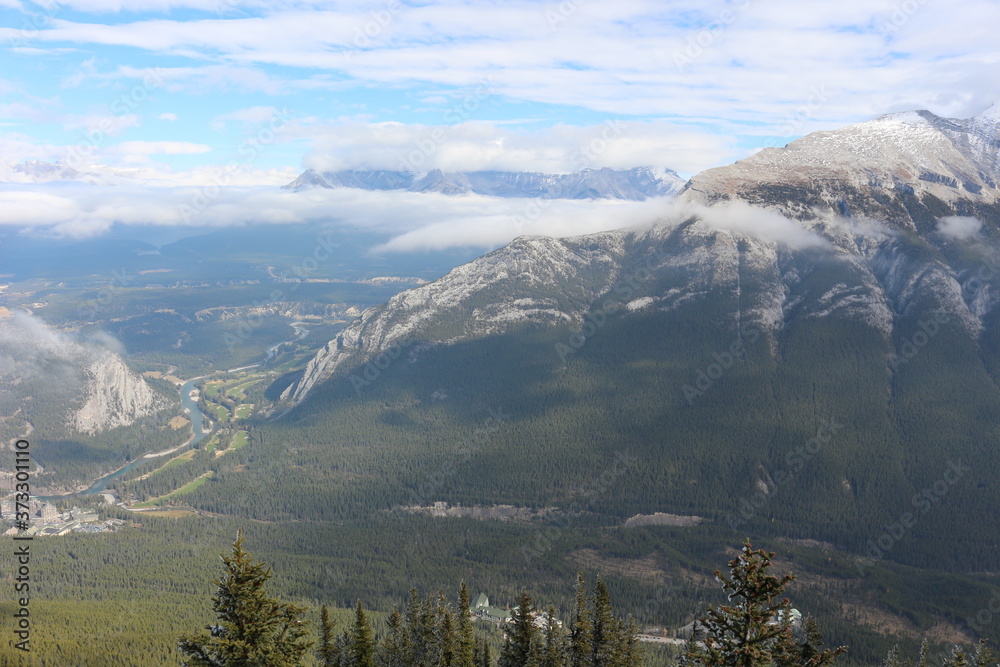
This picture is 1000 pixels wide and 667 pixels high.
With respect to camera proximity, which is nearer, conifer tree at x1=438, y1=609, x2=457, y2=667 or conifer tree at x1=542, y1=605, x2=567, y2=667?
conifer tree at x1=542, y1=605, x2=567, y2=667

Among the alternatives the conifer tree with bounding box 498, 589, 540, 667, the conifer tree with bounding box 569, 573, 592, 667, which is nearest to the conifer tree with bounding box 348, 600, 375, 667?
the conifer tree with bounding box 498, 589, 540, 667

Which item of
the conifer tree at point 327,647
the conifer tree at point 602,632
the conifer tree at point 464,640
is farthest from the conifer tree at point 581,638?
the conifer tree at point 327,647

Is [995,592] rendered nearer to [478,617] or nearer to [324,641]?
[478,617]

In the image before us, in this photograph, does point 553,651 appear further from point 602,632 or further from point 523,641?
point 602,632

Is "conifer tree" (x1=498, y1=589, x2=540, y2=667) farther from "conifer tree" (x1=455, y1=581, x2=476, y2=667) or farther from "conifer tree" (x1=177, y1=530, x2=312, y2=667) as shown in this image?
"conifer tree" (x1=177, y1=530, x2=312, y2=667)

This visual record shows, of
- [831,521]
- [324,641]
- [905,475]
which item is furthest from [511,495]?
[324,641]

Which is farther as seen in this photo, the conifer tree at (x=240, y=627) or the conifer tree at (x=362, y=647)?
the conifer tree at (x=362, y=647)

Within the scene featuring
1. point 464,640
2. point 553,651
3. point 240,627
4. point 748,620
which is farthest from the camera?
point 464,640

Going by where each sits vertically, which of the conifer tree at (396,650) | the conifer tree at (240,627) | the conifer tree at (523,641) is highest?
the conifer tree at (240,627)

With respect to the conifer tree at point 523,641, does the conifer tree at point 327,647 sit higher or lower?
lower

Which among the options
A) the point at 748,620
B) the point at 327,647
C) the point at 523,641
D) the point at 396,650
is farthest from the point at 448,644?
the point at 748,620

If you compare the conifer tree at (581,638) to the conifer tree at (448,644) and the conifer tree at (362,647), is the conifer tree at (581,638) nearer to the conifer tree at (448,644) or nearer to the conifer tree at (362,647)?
the conifer tree at (448,644)

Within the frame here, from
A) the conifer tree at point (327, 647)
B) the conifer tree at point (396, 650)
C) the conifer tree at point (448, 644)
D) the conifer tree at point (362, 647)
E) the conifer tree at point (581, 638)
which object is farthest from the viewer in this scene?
the conifer tree at point (327, 647)
